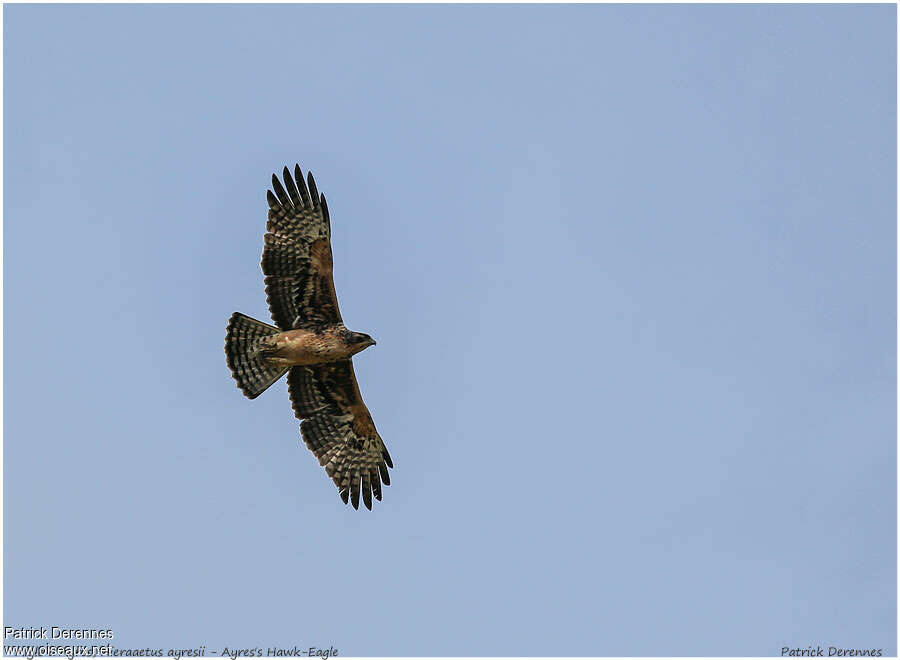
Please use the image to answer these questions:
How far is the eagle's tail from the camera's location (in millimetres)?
23594

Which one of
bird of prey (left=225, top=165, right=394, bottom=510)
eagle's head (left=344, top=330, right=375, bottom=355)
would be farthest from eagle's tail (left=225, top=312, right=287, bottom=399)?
eagle's head (left=344, top=330, right=375, bottom=355)

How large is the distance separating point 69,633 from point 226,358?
182 inches

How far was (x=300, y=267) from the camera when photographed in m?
23.8

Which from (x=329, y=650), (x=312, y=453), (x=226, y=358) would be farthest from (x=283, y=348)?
(x=329, y=650)

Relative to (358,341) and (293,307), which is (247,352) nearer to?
(293,307)

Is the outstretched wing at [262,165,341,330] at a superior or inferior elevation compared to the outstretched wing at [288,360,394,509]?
superior

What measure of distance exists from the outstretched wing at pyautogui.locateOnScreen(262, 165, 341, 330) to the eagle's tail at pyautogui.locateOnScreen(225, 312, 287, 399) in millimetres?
343

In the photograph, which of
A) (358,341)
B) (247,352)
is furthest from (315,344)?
(247,352)

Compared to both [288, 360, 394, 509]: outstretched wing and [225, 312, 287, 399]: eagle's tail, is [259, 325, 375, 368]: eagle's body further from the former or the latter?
[288, 360, 394, 509]: outstretched wing

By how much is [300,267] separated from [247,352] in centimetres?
152

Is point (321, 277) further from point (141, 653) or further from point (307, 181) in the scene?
point (141, 653)

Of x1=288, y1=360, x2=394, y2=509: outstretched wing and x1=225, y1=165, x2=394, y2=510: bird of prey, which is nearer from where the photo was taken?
x1=225, y1=165, x2=394, y2=510: bird of prey

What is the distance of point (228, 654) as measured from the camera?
2131cm

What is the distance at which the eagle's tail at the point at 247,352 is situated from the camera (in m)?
23.6
